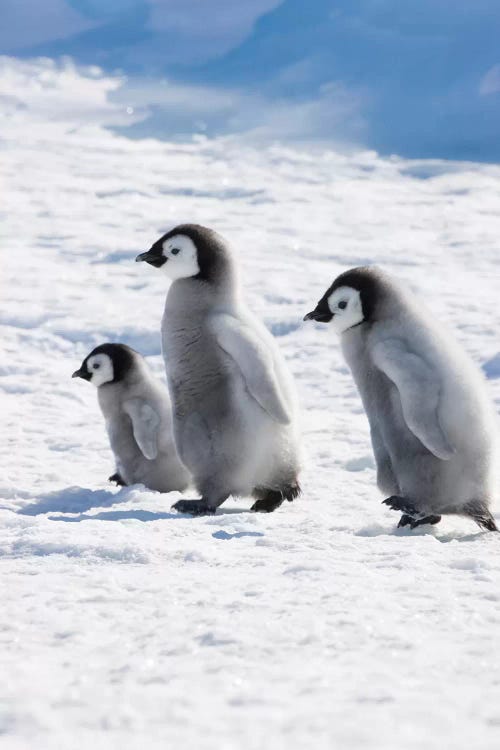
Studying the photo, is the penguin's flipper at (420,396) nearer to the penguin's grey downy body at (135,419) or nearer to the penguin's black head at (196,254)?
the penguin's black head at (196,254)

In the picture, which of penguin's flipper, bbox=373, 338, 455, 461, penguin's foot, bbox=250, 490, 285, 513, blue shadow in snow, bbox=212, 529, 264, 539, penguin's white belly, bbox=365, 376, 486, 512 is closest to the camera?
blue shadow in snow, bbox=212, 529, 264, 539

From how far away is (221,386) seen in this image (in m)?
4.69

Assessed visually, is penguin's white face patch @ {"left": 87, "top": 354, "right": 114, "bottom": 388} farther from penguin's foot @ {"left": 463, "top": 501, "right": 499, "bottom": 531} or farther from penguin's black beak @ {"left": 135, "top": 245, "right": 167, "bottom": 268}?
penguin's foot @ {"left": 463, "top": 501, "right": 499, "bottom": 531}

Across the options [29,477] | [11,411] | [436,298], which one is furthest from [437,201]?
[29,477]

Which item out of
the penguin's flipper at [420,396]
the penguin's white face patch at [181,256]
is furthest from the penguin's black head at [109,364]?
the penguin's flipper at [420,396]

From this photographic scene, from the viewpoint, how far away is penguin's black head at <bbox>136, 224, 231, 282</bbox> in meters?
4.90

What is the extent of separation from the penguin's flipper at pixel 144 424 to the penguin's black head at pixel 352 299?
Result: 1.38 metres

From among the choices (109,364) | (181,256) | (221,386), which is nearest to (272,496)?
(221,386)

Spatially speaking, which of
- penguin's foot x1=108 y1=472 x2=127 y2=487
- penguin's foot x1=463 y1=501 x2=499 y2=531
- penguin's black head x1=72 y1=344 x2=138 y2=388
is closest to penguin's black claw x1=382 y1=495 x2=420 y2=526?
penguin's foot x1=463 y1=501 x2=499 y2=531

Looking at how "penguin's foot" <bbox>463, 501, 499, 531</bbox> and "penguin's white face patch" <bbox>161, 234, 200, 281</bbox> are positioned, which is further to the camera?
"penguin's white face patch" <bbox>161, 234, 200, 281</bbox>

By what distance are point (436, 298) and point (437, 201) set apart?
10.9m

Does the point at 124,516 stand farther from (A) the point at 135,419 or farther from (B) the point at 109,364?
(B) the point at 109,364

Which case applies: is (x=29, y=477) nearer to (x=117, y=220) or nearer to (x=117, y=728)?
(x=117, y=728)

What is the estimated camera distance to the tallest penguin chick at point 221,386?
4621 millimetres
